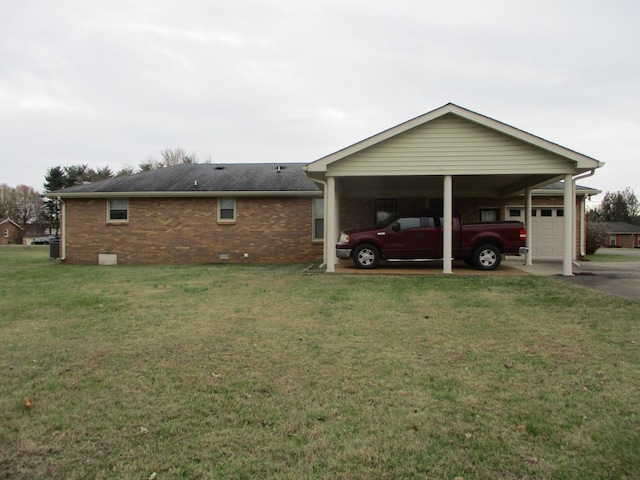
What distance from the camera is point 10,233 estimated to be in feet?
215

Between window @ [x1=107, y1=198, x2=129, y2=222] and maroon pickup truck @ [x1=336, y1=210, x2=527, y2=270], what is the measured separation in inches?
381

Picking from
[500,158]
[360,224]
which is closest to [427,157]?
[500,158]

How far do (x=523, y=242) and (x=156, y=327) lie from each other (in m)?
10.3

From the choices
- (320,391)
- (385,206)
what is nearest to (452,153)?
(385,206)

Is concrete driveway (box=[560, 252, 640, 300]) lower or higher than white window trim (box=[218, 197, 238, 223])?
lower

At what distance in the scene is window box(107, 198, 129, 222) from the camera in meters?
16.9

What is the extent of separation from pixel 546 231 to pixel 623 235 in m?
53.0

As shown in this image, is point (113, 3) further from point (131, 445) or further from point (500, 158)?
point (131, 445)

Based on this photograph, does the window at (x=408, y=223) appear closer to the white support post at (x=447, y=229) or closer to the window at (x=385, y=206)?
the white support post at (x=447, y=229)

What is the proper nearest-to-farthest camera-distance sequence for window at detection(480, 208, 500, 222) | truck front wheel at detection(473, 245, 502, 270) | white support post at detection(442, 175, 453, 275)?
white support post at detection(442, 175, 453, 275) < truck front wheel at detection(473, 245, 502, 270) < window at detection(480, 208, 500, 222)

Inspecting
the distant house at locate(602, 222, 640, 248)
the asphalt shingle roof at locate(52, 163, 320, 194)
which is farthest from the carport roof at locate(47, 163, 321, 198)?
Answer: the distant house at locate(602, 222, 640, 248)

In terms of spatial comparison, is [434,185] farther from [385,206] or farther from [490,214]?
[490,214]

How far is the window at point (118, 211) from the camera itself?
1692cm

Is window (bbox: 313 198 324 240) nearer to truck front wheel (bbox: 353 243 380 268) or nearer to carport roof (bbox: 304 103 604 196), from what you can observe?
truck front wheel (bbox: 353 243 380 268)
